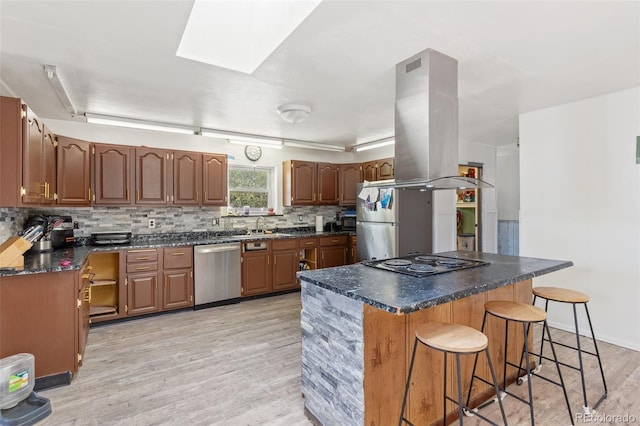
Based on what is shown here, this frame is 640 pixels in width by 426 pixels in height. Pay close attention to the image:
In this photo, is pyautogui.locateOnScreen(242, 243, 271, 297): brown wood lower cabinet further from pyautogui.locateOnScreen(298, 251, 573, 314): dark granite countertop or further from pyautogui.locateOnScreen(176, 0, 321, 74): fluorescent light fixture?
pyautogui.locateOnScreen(176, 0, 321, 74): fluorescent light fixture

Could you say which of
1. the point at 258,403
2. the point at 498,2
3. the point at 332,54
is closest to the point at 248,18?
the point at 332,54

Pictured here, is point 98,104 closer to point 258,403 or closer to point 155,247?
point 155,247

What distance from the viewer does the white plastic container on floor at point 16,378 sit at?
203 cm

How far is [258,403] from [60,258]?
2190 mm

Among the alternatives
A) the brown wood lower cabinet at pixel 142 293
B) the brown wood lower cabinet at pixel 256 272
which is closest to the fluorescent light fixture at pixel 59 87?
the brown wood lower cabinet at pixel 142 293

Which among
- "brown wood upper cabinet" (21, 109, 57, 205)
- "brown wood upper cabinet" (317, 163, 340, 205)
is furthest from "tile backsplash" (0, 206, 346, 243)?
"brown wood upper cabinet" (317, 163, 340, 205)

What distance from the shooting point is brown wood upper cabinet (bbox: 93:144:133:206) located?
382cm

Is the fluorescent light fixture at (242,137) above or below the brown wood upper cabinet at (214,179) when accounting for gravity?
above

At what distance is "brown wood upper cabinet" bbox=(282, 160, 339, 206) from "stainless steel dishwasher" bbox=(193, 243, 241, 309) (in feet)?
4.62

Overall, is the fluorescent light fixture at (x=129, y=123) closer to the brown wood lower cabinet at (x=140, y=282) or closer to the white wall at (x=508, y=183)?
the brown wood lower cabinet at (x=140, y=282)

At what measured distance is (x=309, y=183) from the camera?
216 inches

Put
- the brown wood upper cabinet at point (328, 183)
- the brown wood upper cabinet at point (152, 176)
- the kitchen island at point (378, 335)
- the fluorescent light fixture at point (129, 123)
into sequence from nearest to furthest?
1. the kitchen island at point (378, 335)
2. the fluorescent light fixture at point (129, 123)
3. the brown wood upper cabinet at point (152, 176)
4. the brown wood upper cabinet at point (328, 183)

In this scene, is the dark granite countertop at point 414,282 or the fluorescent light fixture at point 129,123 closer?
the dark granite countertop at point 414,282

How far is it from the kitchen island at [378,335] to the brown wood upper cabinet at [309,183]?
3.27 meters
